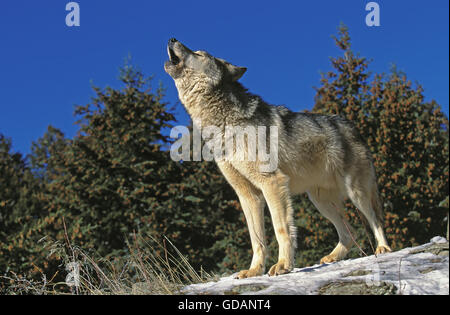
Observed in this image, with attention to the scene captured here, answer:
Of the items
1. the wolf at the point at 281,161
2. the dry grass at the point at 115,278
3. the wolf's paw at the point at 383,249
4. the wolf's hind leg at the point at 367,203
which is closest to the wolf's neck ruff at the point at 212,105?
the wolf at the point at 281,161

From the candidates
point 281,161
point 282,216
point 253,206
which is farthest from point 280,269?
point 281,161

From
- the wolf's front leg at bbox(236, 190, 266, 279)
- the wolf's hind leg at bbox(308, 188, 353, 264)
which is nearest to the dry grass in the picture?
the wolf's front leg at bbox(236, 190, 266, 279)

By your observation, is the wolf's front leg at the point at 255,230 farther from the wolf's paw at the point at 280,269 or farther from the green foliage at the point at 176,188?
the green foliage at the point at 176,188

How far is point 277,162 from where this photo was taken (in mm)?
4824

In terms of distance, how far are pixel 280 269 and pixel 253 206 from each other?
1.01m

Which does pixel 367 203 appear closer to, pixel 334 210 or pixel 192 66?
pixel 334 210

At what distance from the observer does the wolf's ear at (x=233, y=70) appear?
204 inches

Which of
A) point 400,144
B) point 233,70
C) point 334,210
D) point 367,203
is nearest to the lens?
point 233,70

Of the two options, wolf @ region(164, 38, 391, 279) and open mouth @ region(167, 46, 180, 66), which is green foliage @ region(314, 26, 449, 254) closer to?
wolf @ region(164, 38, 391, 279)

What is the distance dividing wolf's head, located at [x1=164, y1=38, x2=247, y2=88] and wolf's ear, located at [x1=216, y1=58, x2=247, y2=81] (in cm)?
10

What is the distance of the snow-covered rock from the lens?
309 centimetres

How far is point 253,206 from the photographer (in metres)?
5.01

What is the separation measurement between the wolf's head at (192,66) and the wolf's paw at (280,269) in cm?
226
